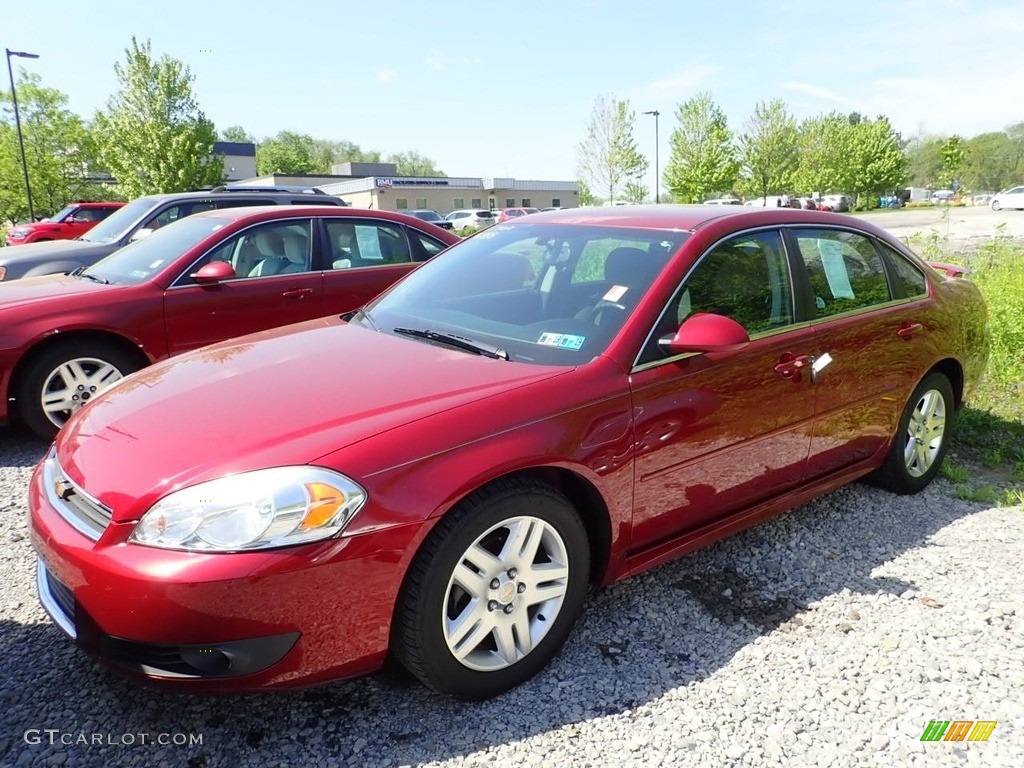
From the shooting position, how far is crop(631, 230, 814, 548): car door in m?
2.75

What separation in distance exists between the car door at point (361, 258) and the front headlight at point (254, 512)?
3.91 m

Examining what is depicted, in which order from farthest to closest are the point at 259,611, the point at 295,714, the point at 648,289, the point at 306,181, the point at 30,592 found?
the point at 306,181
the point at 30,592
the point at 648,289
the point at 295,714
the point at 259,611

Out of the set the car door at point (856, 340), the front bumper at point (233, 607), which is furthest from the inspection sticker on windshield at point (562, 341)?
the car door at point (856, 340)

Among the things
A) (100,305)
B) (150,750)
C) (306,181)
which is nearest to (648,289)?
(150,750)

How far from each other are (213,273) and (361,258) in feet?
4.42

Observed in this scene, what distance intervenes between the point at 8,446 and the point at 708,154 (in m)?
37.7

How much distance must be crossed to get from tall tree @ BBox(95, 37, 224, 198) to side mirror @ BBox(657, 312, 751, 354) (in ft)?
107

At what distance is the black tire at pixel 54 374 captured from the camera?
475cm

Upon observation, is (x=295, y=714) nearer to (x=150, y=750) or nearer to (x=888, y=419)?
(x=150, y=750)

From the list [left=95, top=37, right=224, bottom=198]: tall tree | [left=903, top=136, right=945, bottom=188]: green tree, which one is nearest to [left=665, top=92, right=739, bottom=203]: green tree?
[left=95, top=37, right=224, bottom=198]: tall tree

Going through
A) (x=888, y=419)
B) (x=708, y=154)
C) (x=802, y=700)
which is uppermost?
(x=708, y=154)

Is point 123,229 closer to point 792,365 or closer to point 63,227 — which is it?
point 792,365

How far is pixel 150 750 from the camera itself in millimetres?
2211

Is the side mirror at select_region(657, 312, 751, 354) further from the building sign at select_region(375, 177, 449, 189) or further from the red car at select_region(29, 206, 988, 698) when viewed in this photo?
the building sign at select_region(375, 177, 449, 189)
